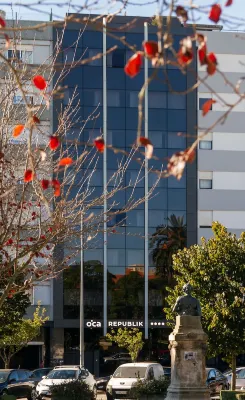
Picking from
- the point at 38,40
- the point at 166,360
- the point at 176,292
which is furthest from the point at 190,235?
the point at 176,292

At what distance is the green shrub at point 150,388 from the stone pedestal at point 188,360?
11.4 ft

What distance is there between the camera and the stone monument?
81.1 feet

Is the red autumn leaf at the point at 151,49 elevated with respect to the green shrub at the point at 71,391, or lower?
elevated

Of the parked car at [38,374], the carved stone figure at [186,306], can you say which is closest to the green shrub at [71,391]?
the carved stone figure at [186,306]

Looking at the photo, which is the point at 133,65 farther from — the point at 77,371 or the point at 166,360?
the point at 166,360

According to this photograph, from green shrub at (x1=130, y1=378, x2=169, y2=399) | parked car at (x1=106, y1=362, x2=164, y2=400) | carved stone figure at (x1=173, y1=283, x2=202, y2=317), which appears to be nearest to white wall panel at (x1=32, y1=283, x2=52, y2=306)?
parked car at (x1=106, y1=362, x2=164, y2=400)

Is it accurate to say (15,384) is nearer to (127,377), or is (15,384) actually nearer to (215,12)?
(127,377)

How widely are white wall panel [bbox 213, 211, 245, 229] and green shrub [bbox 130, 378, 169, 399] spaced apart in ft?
101

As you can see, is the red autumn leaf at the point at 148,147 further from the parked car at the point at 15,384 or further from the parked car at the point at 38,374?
the parked car at the point at 38,374

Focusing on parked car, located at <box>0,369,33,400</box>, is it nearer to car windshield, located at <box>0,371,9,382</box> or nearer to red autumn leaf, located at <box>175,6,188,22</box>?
car windshield, located at <box>0,371,9,382</box>

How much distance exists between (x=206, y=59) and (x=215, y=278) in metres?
30.1

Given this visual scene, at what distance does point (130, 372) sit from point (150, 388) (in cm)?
Answer: 492

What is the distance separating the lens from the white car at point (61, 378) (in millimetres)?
31375

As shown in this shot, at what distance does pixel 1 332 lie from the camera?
34.9 meters
